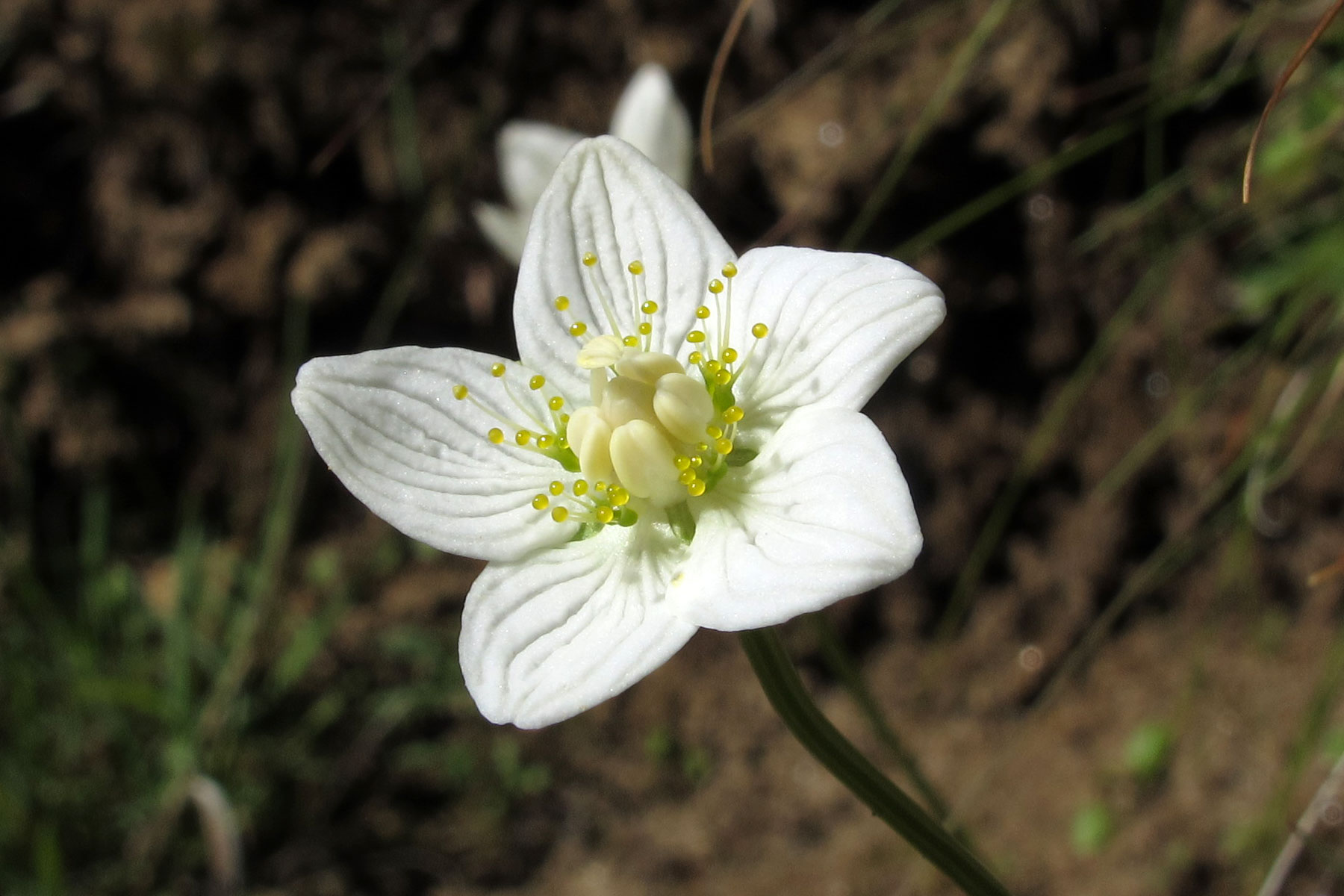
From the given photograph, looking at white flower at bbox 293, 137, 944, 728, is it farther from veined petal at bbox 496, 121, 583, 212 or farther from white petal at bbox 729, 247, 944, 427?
veined petal at bbox 496, 121, 583, 212

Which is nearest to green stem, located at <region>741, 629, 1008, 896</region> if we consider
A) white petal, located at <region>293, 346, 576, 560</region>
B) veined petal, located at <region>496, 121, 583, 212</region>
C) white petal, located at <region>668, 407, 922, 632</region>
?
white petal, located at <region>668, 407, 922, 632</region>

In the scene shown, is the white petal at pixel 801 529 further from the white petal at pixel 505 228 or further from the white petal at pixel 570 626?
the white petal at pixel 505 228

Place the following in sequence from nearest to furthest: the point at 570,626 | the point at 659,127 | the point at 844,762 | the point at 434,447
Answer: the point at 844,762 < the point at 570,626 < the point at 434,447 < the point at 659,127

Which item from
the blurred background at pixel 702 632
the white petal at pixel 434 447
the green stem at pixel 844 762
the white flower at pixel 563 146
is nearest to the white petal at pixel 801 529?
the green stem at pixel 844 762

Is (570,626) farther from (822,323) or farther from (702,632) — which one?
(702,632)

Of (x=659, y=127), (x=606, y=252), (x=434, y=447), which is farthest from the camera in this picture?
(x=659, y=127)

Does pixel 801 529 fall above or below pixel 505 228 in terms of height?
above

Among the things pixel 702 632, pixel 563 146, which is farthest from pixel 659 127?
pixel 702 632
